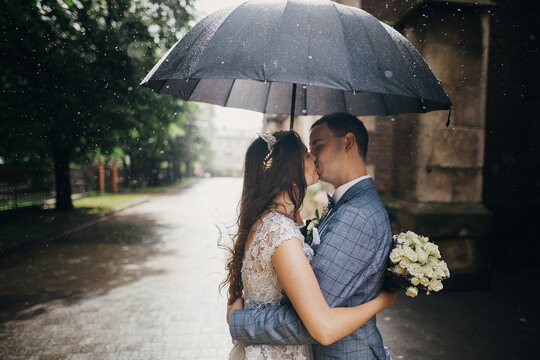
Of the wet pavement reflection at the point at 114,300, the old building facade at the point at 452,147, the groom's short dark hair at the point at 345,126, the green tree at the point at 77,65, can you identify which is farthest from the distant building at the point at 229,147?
the groom's short dark hair at the point at 345,126

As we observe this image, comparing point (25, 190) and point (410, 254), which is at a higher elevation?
point (410, 254)

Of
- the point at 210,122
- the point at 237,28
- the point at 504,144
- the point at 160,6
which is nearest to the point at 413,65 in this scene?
the point at 237,28

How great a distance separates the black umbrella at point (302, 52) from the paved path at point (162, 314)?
218 centimetres

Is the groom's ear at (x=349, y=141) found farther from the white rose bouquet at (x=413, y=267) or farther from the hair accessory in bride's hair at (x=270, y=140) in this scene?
the white rose bouquet at (x=413, y=267)

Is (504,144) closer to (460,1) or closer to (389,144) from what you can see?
(389,144)

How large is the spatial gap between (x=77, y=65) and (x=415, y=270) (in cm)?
999

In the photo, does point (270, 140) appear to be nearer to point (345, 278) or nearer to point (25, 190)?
point (345, 278)

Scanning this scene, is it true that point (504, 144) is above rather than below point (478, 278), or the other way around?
above

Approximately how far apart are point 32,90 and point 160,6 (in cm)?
448

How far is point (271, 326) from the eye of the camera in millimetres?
1689

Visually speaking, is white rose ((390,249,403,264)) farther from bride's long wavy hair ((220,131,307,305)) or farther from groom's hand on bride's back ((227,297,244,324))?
groom's hand on bride's back ((227,297,244,324))

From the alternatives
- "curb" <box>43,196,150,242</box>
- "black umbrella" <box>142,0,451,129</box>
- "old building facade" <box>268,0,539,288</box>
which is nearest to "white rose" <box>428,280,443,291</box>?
"black umbrella" <box>142,0,451,129</box>

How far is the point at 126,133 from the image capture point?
14.0 meters

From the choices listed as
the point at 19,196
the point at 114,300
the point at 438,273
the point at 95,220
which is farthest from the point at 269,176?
the point at 19,196
